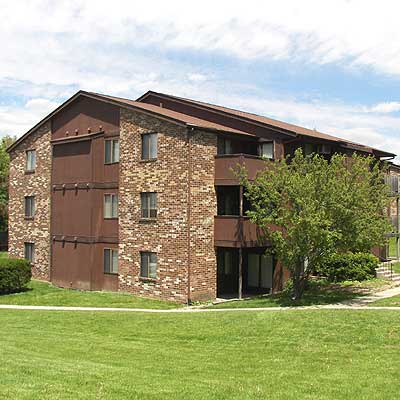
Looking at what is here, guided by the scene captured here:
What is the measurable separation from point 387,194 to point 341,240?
12.3 ft

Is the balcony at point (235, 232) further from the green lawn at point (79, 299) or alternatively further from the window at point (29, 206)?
the window at point (29, 206)

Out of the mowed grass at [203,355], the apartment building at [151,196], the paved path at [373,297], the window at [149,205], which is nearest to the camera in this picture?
the mowed grass at [203,355]

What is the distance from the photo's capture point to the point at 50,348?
554 inches

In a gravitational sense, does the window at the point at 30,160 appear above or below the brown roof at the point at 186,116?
below

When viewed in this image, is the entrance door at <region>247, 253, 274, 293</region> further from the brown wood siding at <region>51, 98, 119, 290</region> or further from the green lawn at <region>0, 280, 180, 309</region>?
the brown wood siding at <region>51, 98, 119, 290</region>

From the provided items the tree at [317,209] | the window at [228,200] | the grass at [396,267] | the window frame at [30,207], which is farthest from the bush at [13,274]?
the grass at [396,267]

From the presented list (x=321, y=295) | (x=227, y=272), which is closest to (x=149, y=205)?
(x=227, y=272)

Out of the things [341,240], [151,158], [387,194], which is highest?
[151,158]

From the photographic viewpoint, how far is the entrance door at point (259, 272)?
26.5m

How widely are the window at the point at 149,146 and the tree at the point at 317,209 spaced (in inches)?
206

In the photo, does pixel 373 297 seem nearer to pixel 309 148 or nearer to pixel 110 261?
pixel 309 148

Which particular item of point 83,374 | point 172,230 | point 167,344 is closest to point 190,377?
point 83,374

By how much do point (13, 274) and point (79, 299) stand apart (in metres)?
4.09

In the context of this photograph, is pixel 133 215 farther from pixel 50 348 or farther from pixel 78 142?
pixel 50 348
